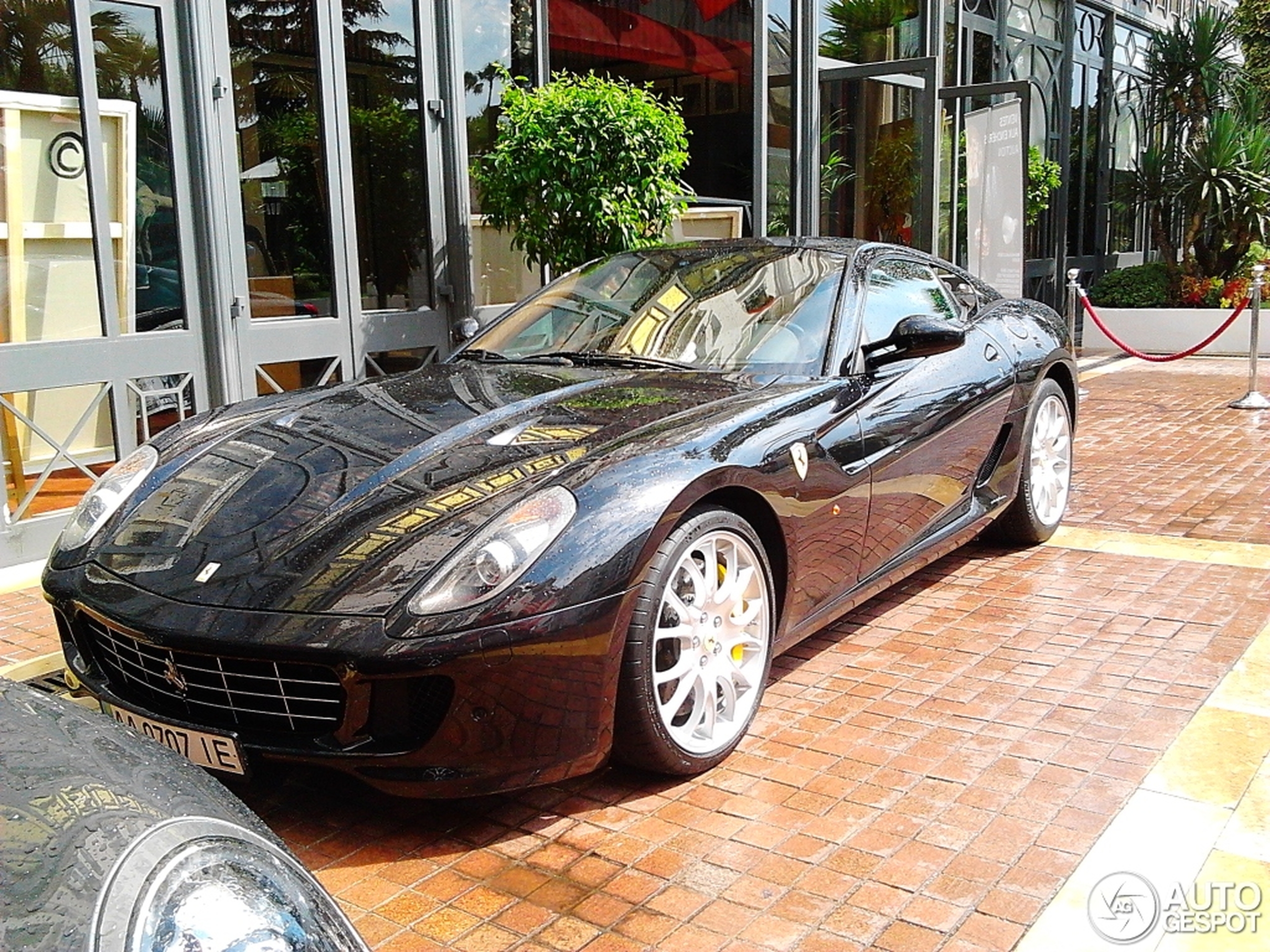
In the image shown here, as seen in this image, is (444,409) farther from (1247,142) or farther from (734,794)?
(1247,142)

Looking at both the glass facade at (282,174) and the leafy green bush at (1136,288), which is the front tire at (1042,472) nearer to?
the glass facade at (282,174)

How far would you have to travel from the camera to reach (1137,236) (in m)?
18.8

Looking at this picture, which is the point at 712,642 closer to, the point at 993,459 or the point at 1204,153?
the point at 993,459

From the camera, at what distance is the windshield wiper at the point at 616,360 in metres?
3.98

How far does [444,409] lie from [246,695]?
114 centimetres

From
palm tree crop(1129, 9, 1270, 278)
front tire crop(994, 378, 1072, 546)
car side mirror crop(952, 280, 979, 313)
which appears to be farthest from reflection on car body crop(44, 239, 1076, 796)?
palm tree crop(1129, 9, 1270, 278)

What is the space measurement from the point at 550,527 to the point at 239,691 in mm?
788

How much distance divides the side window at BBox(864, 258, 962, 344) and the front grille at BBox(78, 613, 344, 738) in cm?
223

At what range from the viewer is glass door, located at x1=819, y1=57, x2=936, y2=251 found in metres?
11.3

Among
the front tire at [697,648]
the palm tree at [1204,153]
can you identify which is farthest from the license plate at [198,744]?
the palm tree at [1204,153]

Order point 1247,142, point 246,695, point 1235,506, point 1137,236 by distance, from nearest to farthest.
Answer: point 246,695
point 1235,506
point 1247,142
point 1137,236

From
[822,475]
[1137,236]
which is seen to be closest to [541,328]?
[822,475]

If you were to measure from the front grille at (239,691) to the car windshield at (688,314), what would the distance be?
1.74m

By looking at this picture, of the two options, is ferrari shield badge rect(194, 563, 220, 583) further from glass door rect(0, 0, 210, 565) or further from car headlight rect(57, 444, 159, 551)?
glass door rect(0, 0, 210, 565)
